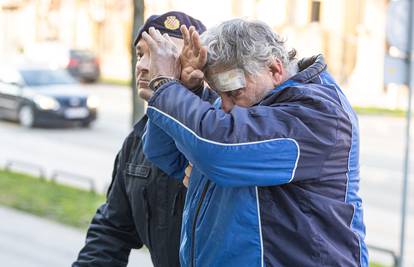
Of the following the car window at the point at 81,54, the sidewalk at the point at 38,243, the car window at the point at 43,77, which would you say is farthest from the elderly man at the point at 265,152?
the car window at the point at 81,54

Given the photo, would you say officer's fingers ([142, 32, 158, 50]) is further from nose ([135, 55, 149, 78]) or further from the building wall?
the building wall

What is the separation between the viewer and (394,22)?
22.4 ft

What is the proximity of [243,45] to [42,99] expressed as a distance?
16.8 meters

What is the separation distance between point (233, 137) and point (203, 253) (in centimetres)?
35

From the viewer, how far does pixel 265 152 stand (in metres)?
2.00

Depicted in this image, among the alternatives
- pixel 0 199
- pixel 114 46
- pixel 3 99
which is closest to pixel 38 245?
pixel 0 199

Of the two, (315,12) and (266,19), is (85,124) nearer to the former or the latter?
(266,19)

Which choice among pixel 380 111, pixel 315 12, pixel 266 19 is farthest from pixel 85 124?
pixel 315 12

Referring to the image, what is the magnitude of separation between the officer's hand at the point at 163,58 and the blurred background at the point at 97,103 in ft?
0.45

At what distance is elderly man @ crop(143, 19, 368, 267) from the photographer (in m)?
2.01

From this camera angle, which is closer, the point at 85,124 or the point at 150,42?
the point at 150,42

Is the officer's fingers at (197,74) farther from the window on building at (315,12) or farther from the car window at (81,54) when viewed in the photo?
the window on building at (315,12)

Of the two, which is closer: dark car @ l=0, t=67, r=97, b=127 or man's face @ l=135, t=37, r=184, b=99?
man's face @ l=135, t=37, r=184, b=99

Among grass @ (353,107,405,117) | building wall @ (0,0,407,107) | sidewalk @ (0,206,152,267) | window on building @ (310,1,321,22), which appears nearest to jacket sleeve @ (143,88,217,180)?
sidewalk @ (0,206,152,267)
